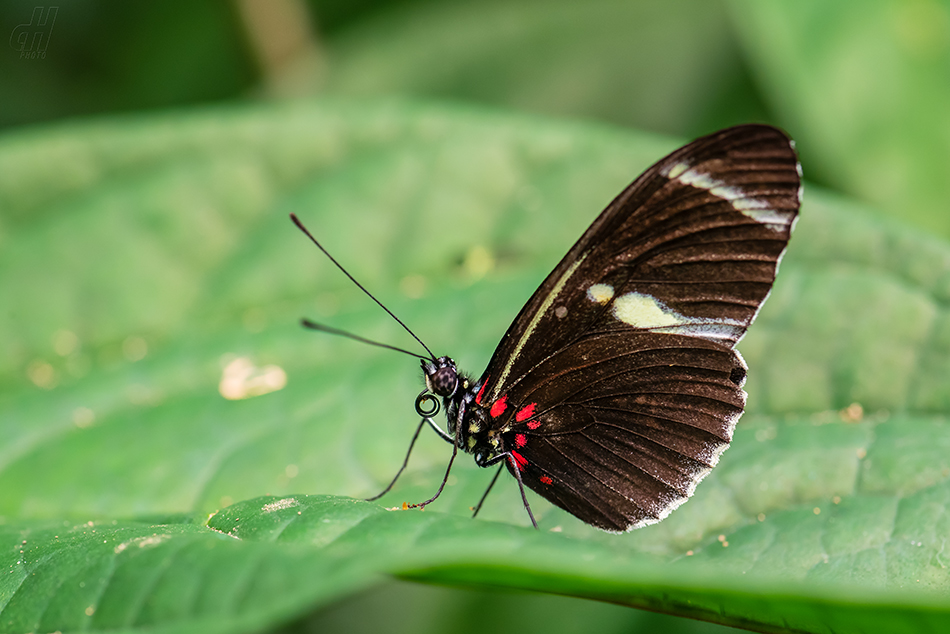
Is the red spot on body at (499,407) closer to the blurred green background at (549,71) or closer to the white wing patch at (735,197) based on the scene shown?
the white wing patch at (735,197)

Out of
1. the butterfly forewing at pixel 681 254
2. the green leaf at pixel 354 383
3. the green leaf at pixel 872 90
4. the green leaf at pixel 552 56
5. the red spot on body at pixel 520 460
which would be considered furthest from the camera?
the green leaf at pixel 552 56

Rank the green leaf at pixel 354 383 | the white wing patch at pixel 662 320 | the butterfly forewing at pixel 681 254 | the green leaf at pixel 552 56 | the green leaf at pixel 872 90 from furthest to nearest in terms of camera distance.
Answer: the green leaf at pixel 552 56, the green leaf at pixel 872 90, the white wing patch at pixel 662 320, the butterfly forewing at pixel 681 254, the green leaf at pixel 354 383

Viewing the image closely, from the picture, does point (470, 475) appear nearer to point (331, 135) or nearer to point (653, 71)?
point (331, 135)

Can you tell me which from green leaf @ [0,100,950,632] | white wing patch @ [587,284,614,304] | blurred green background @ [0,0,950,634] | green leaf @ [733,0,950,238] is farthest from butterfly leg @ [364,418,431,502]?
green leaf @ [733,0,950,238]

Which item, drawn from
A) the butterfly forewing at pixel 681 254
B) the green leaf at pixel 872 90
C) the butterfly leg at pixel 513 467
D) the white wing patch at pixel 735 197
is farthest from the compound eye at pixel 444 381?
the green leaf at pixel 872 90

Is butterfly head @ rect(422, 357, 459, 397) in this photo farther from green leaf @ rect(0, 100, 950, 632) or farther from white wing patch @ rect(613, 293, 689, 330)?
white wing patch @ rect(613, 293, 689, 330)

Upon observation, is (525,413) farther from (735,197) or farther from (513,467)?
(735,197)

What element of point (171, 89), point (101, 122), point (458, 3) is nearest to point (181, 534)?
point (101, 122)

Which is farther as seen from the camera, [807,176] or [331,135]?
[807,176]
